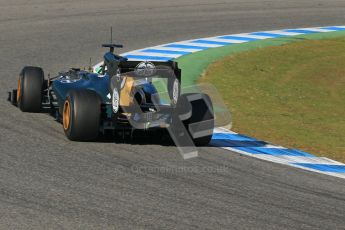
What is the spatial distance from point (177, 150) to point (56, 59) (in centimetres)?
762

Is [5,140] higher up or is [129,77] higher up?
[129,77]

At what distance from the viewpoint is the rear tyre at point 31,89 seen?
42.5 ft

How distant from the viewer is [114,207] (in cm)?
888

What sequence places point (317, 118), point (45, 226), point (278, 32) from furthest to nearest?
point (278, 32)
point (317, 118)
point (45, 226)

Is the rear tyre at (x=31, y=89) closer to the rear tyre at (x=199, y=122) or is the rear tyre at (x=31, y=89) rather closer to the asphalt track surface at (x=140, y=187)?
the asphalt track surface at (x=140, y=187)

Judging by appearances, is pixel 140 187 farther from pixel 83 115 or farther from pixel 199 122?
pixel 199 122

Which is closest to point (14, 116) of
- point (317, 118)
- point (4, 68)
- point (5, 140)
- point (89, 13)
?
point (5, 140)

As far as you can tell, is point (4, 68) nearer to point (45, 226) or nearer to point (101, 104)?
point (101, 104)

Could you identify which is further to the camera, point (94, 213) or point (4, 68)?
point (4, 68)

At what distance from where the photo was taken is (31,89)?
13008mm

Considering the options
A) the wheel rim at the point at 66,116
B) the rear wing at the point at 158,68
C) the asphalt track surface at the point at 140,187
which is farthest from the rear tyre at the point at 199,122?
the wheel rim at the point at 66,116

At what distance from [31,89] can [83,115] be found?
6.40 feet

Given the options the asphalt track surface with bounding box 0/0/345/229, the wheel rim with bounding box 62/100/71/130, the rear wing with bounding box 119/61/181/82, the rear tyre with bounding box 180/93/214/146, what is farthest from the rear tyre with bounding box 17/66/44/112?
the rear tyre with bounding box 180/93/214/146

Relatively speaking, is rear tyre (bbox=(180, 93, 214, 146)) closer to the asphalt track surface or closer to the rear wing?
the asphalt track surface
